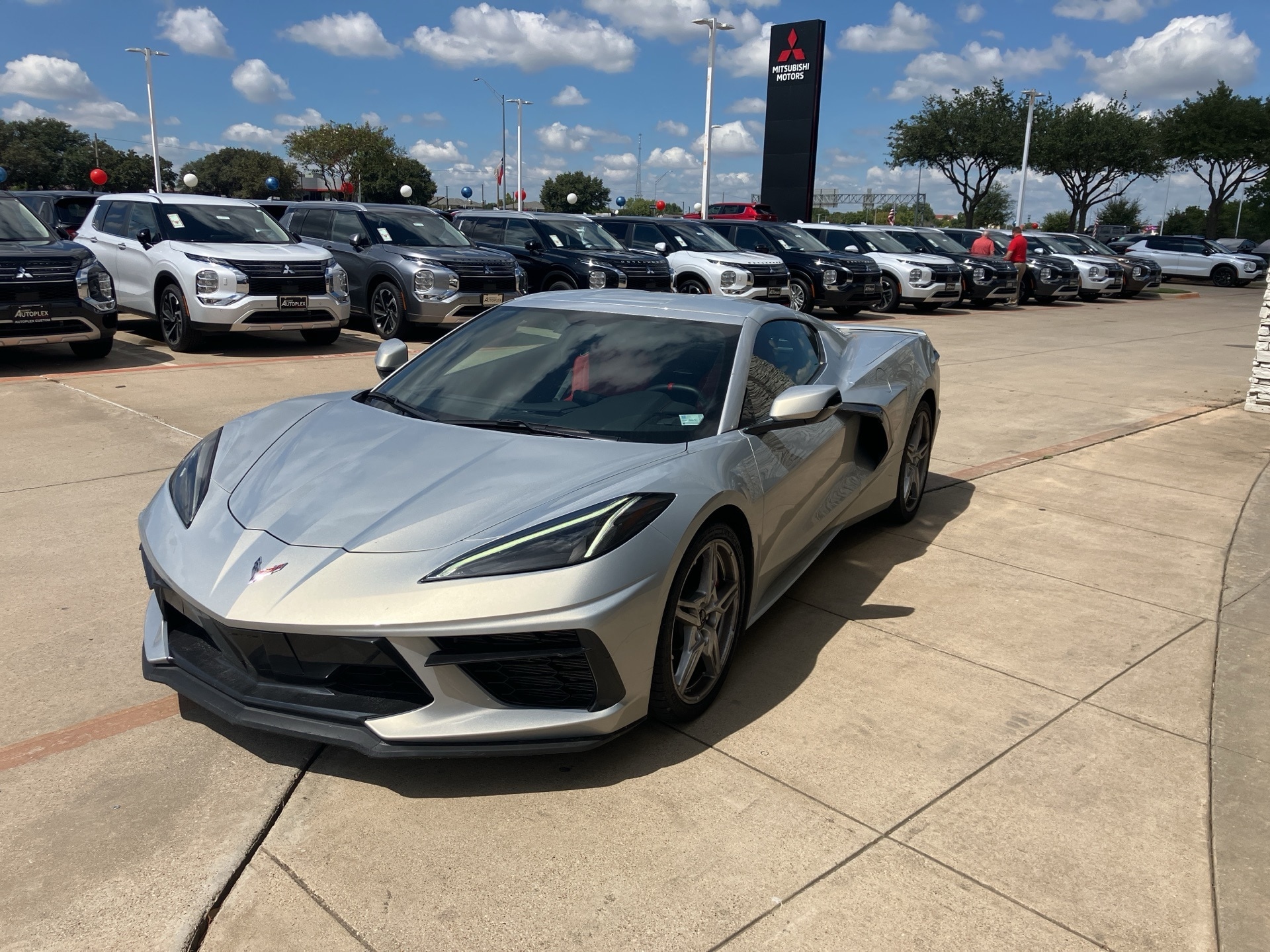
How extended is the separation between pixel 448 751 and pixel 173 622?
105 centimetres

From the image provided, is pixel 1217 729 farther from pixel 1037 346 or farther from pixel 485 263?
pixel 1037 346

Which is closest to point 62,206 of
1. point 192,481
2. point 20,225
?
point 20,225

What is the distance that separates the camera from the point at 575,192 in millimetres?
100000

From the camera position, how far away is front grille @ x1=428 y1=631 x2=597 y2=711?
273cm

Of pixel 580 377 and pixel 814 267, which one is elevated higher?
pixel 814 267

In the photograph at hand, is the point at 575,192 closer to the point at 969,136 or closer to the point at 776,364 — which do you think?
the point at 969,136

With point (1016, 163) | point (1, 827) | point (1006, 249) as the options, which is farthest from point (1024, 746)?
point (1016, 163)

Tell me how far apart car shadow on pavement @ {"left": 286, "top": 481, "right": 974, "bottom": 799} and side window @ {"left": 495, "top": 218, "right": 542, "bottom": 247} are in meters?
11.4

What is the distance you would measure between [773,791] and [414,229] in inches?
474

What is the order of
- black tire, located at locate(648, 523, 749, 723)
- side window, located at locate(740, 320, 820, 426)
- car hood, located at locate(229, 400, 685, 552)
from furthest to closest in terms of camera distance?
side window, located at locate(740, 320, 820, 426) → black tire, located at locate(648, 523, 749, 723) → car hood, located at locate(229, 400, 685, 552)

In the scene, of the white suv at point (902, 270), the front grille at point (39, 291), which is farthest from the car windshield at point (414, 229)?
the white suv at point (902, 270)

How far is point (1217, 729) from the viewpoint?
3609mm

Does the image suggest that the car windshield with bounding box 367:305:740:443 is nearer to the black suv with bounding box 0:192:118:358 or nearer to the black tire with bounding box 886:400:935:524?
the black tire with bounding box 886:400:935:524

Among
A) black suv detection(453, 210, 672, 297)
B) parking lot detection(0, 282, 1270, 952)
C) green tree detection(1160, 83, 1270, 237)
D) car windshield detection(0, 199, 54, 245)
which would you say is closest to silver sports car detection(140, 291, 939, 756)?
parking lot detection(0, 282, 1270, 952)
